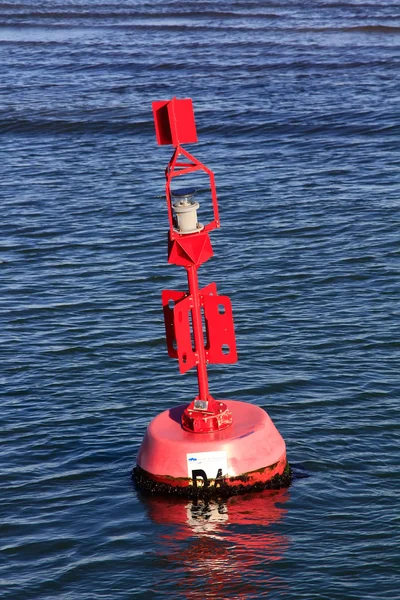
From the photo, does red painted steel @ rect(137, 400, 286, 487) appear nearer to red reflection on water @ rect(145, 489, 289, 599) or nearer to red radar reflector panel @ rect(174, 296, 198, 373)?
red reflection on water @ rect(145, 489, 289, 599)

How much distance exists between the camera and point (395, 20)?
3625 cm

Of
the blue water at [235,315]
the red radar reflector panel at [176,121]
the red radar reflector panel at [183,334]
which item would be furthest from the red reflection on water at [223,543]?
the red radar reflector panel at [176,121]

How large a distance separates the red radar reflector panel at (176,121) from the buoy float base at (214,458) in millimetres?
2487

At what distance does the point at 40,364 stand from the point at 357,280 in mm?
4700

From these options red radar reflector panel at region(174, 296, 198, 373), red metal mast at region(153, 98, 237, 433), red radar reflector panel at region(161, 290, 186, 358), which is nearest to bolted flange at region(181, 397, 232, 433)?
red metal mast at region(153, 98, 237, 433)

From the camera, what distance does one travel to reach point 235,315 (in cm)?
1489

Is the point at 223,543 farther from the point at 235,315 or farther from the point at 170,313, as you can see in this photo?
the point at 235,315

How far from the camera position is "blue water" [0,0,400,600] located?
9609mm

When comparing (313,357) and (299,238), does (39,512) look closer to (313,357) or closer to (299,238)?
(313,357)

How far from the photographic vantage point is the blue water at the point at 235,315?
9.61 meters

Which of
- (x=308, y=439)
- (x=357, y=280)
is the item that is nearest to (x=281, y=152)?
(x=357, y=280)

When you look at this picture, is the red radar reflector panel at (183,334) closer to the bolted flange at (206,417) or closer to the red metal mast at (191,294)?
the red metal mast at (191,294)

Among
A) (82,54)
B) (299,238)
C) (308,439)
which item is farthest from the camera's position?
(82,54)

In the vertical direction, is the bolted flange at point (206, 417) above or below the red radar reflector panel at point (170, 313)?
below
